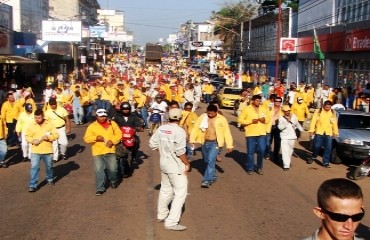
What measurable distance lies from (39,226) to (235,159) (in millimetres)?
7332

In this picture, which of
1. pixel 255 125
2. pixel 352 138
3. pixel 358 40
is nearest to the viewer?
pixel 255 125

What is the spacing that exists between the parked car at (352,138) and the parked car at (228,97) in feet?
53.9

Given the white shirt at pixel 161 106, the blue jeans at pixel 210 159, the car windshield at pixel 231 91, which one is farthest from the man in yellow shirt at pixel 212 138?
the car windshield at pixel 231 91

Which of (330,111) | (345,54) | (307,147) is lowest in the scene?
(307,147)

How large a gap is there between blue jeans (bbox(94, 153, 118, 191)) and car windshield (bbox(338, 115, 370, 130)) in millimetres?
6979

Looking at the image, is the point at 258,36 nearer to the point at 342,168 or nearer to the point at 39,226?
the point at 342,168

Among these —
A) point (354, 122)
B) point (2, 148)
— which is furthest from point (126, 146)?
point (354, 122)

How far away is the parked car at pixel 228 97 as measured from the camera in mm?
31156

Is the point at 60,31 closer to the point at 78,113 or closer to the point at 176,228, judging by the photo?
the point at 78,113

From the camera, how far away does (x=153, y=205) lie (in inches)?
347

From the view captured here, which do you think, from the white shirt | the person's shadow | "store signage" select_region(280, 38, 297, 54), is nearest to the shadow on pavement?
the person's shadow

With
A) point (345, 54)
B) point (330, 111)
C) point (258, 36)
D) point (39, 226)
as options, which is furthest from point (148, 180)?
point (258, 36)

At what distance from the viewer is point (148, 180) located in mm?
10938

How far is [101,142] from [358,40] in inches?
785
